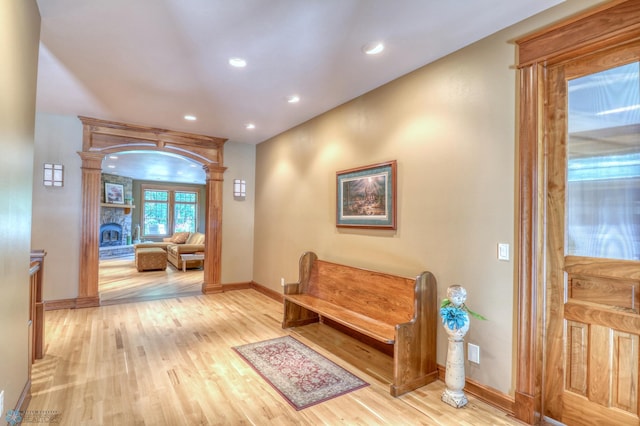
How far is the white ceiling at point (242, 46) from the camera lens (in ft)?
6.77

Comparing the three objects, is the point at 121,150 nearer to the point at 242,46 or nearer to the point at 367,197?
the point at 242,46

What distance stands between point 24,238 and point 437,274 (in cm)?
288

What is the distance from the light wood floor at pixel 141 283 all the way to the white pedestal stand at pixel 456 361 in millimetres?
4438

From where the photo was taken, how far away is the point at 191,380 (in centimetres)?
256

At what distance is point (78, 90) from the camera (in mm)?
3480

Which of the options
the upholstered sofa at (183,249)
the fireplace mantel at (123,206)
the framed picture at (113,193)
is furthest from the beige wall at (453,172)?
the framed picture at (113,193)

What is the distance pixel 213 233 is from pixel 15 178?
3870mm

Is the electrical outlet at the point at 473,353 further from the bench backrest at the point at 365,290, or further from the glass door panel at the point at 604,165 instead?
the glass door panel at the point at 604,165

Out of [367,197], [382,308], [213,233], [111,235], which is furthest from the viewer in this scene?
[111,235]

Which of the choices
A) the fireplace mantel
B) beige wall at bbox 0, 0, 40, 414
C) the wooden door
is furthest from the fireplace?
the wooden door

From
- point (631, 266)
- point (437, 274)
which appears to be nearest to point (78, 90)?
point (437, 274)

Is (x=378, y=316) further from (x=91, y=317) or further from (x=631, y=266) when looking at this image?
(x=91, y=317)

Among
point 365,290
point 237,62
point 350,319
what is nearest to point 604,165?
point 365,290

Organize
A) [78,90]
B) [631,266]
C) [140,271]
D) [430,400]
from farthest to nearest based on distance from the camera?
[140,271] → [78,90] → [430,400] → [631,266]
